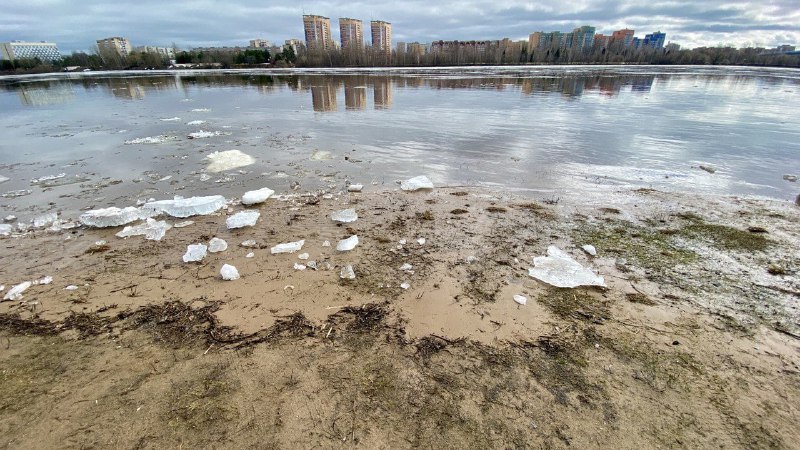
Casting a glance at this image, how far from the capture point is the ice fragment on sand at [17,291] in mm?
3391

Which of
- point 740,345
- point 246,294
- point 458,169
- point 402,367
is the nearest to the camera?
point 402,367

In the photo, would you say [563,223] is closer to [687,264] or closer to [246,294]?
[687,264]

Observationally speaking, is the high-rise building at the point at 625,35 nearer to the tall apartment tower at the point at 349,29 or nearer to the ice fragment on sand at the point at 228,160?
the tall apartment tower at the point at 349,29

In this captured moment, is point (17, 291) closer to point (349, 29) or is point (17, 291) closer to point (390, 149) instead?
point (390, 149)

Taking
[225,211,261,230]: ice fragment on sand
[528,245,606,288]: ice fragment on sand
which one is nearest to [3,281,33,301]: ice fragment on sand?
[225,211,261,230]: ice fragment on sand

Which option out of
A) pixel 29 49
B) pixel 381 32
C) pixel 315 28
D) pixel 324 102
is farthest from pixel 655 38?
pixel 29 49

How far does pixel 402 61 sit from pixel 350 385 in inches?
3288

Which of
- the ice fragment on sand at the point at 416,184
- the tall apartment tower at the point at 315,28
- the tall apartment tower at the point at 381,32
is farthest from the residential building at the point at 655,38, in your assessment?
the ice fragment on sand at the point at 416,184

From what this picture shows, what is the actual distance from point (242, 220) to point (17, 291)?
227cm

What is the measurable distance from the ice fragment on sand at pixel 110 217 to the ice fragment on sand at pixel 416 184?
4.17 metres

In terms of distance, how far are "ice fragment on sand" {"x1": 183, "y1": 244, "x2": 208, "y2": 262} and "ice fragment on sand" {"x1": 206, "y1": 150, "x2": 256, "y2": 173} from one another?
3.85 meters

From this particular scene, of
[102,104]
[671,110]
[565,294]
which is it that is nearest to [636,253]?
[565,294]

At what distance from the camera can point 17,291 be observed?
3475 millimetres

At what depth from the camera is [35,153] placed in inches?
360
